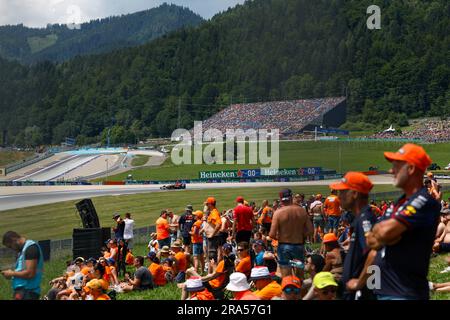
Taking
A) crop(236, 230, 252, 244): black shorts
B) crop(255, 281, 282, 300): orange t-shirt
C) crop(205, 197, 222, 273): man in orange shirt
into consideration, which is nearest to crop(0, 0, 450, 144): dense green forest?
crop(205, 197, 222, 273): man in orange shirt

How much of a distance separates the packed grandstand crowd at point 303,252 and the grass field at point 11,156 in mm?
50463

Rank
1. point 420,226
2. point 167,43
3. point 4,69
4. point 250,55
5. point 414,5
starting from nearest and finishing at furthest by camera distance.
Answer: point 420,226
point 4,69
point 250,55
point 414,5
point 167,43

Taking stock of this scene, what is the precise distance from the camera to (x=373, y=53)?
76.8m

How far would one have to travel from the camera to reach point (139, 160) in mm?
86562

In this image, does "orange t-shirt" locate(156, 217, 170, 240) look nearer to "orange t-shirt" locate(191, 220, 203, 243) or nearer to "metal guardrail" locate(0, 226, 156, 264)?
"orange t-shirt" locate(191, 220, 203, 243)

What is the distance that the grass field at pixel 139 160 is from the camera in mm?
83875

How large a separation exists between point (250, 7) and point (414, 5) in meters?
39.2

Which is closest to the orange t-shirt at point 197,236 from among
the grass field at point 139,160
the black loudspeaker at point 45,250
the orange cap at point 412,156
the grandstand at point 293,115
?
the black loudspeaker at point 45,250

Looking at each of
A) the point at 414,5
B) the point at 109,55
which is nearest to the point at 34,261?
the point at 414,5

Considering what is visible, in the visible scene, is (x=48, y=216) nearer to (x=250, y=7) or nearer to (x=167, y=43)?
(x=250, y=7)

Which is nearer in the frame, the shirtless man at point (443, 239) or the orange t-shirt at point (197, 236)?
the shirtless man at point (443, 239)

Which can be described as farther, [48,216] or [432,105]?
[432,105]

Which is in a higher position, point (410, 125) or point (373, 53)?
point (373, 53)

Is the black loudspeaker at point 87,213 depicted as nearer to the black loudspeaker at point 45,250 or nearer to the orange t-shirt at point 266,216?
the black loudspeaker at point 45,250
